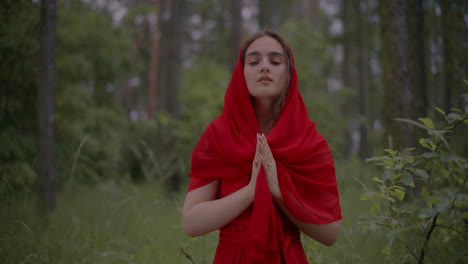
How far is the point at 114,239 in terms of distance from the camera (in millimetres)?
3564

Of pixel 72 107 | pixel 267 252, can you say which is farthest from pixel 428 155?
pixel 72 107

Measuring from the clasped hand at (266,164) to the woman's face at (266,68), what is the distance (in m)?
0.33

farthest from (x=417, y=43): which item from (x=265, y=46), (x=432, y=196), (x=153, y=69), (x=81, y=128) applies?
(x=153, y=69)

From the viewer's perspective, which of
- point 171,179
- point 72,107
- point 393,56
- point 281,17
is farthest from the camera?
point 281,17

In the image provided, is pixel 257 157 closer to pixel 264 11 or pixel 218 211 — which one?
pixel 218 211

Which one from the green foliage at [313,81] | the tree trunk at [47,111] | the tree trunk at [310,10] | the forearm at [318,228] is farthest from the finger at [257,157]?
the tree trunk at [310,10]

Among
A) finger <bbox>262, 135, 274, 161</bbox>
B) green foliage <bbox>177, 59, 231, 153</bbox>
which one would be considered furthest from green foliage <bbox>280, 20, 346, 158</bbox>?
finger <bbox>262, 135, 274, 161</bbox>

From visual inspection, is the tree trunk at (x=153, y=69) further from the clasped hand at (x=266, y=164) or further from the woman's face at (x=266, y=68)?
the clasped hand at (x=266, y=164)

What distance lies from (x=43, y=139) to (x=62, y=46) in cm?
343

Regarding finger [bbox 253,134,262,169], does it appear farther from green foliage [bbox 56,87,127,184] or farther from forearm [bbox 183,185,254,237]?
green foliage [bbox 56,87,127,184]

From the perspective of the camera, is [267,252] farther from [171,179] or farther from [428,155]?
[171,179]

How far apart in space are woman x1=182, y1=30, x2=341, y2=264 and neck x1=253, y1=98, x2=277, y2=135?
0.01 meters

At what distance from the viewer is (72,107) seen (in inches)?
246

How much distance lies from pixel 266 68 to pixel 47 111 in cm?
300
